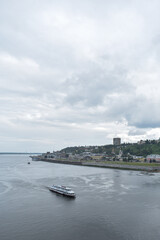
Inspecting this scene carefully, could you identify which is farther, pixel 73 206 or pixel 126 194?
pixel 126 194

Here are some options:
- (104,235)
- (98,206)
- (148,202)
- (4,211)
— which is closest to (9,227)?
(4,211)

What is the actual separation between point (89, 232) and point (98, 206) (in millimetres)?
11910

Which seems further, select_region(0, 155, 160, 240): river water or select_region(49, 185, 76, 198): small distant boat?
select_region(49, 185, 76, 198): small distant boat

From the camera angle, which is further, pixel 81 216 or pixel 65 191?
pixel 65 191

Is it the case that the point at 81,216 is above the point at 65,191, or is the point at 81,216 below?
below

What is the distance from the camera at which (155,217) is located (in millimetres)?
34781

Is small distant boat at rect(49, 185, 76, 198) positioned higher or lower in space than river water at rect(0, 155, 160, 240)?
higher

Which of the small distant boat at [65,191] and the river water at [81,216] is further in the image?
the small distant boat at [65,191]

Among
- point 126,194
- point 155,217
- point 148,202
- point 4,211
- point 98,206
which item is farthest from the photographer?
point 126,194

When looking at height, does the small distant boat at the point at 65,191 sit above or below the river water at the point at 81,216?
above

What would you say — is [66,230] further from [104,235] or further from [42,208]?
[42,208]

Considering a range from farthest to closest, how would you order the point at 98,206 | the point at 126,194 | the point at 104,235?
the point at 126,194, the point at 98,206, the point at 104,235

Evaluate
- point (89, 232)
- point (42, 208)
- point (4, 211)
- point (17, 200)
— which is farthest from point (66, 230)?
point (17, 200)

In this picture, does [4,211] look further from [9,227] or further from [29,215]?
[9,227]
